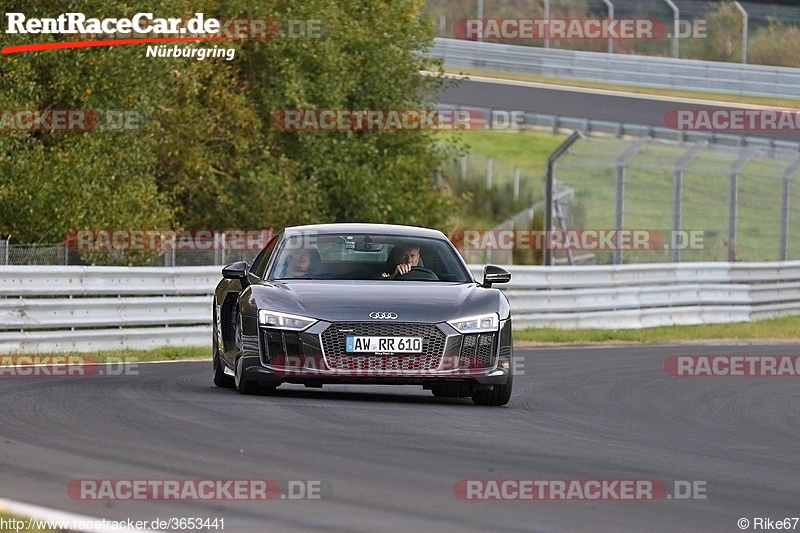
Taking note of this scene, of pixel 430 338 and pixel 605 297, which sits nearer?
pixel 430 338

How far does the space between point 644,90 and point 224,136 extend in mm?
19416

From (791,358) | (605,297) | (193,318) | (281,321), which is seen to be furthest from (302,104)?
(281,321)

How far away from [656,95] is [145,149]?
22.1m

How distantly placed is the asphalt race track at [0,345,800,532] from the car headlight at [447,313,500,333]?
0.56 metres

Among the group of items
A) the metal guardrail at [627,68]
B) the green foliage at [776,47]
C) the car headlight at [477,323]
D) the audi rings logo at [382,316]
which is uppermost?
the green foliage at [776,47]

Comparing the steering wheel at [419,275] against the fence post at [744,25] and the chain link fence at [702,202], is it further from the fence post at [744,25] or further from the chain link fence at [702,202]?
the fence post at [744,25]

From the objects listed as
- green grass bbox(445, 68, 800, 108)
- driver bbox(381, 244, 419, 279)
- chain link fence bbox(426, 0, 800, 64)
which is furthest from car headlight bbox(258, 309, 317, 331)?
green grass bbox(445, 68, 800, 108)

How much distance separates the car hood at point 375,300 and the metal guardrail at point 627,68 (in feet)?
98.5

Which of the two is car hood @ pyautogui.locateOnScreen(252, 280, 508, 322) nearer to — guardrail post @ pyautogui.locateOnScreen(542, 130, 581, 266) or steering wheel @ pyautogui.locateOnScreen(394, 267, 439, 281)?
steering wheel @ pyautogui.locateOnScreen(394, 267, 439, 281)

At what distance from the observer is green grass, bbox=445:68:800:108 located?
4022cm

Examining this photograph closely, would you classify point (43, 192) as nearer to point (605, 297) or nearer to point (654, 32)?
point (605, 297)

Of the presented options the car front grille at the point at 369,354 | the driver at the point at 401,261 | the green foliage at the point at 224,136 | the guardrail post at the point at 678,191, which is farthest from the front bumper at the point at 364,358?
the guardrail post at the point at 678,191

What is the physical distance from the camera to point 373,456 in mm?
7938

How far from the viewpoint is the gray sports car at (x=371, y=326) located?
34.8ft
